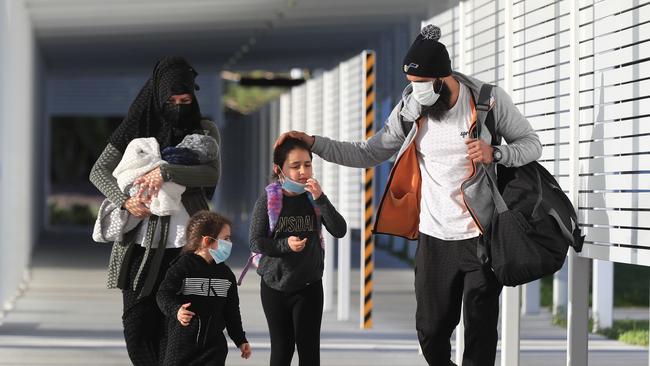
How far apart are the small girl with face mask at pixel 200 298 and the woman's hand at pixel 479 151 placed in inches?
44.9

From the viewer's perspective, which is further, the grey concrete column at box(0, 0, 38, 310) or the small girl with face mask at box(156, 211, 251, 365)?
the grey concrete column at box(0, 0, 38, 310)

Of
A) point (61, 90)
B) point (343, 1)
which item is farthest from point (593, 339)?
point (61, 90)

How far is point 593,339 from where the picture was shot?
1246 cm

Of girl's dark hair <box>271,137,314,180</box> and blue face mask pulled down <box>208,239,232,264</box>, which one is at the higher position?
girl's dark hair <box>271,137,314,180</box>

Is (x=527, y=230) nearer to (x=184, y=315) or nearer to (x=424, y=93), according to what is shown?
(x=424, y=93)

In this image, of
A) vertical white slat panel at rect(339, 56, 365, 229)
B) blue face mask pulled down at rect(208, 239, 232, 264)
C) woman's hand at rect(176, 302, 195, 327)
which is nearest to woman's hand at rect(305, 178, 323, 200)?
blue face mask pulled down at rect(208, 239, 232, 264)

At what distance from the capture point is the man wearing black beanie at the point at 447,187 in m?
6.81

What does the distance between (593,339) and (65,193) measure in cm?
5360

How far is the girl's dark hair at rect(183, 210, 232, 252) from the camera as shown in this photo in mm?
6730

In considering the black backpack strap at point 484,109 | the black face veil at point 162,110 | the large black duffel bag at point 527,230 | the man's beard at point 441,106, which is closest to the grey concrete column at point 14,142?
the black face veil at point 162,110

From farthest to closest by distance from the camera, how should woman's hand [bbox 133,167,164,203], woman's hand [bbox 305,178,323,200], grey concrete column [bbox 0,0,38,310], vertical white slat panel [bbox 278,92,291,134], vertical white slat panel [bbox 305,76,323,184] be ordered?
vertical white slat panel [bbox 278,92,291,134] < vertical white slat panel [bbox 305,76,323,184] < grey concrete column [bbox 0,0,38,310] < woman's hand [bbox 305,178,323,200] < woman's hand [bbox 133,167,164,203]

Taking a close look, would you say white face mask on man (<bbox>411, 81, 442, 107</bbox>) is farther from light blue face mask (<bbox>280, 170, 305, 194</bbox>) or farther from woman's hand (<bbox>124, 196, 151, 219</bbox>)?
woman's hand (<bbox>124, 196, 151, 219</bbox>)

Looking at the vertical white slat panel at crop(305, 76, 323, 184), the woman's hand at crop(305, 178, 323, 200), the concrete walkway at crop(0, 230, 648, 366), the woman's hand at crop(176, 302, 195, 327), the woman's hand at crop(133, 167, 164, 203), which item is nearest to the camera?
the woman's hand at crop(176, 302, 195, 327)

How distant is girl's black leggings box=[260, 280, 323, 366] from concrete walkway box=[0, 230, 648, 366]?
2928 mm
